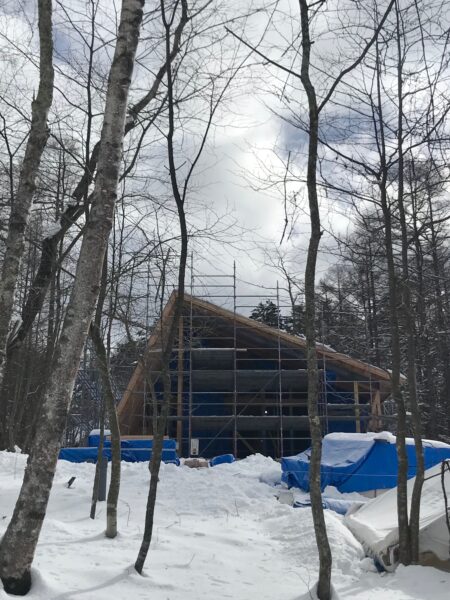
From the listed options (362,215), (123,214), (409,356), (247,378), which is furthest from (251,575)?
(247,378)

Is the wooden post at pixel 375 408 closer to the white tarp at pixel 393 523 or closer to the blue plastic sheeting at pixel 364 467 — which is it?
the blue plastic sheeting at pixel 364 467

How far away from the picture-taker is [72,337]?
14.2ft

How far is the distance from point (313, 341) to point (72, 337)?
273 cm

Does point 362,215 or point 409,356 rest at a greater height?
point 362,215

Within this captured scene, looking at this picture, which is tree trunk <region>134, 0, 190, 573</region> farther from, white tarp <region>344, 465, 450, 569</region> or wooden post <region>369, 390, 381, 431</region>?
wooden post <region>369, 390, 381, 431</region>

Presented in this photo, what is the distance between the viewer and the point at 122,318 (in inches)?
365

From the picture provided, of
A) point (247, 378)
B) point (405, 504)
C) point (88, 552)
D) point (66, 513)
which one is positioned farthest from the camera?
point (247, 378)

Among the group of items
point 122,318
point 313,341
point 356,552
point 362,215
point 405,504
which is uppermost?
point 362,215

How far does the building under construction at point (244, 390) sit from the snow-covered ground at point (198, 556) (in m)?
10.8

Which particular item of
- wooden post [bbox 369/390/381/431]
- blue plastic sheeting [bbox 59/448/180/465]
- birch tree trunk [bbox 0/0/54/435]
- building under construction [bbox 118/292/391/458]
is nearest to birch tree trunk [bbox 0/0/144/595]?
birch tree trunk [bbox 0/0/54/435]

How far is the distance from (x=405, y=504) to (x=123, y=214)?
6105 mm

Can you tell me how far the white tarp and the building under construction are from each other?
1248 cm

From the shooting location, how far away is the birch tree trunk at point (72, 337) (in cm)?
399

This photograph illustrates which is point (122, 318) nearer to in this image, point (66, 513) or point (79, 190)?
point (79, 190)
